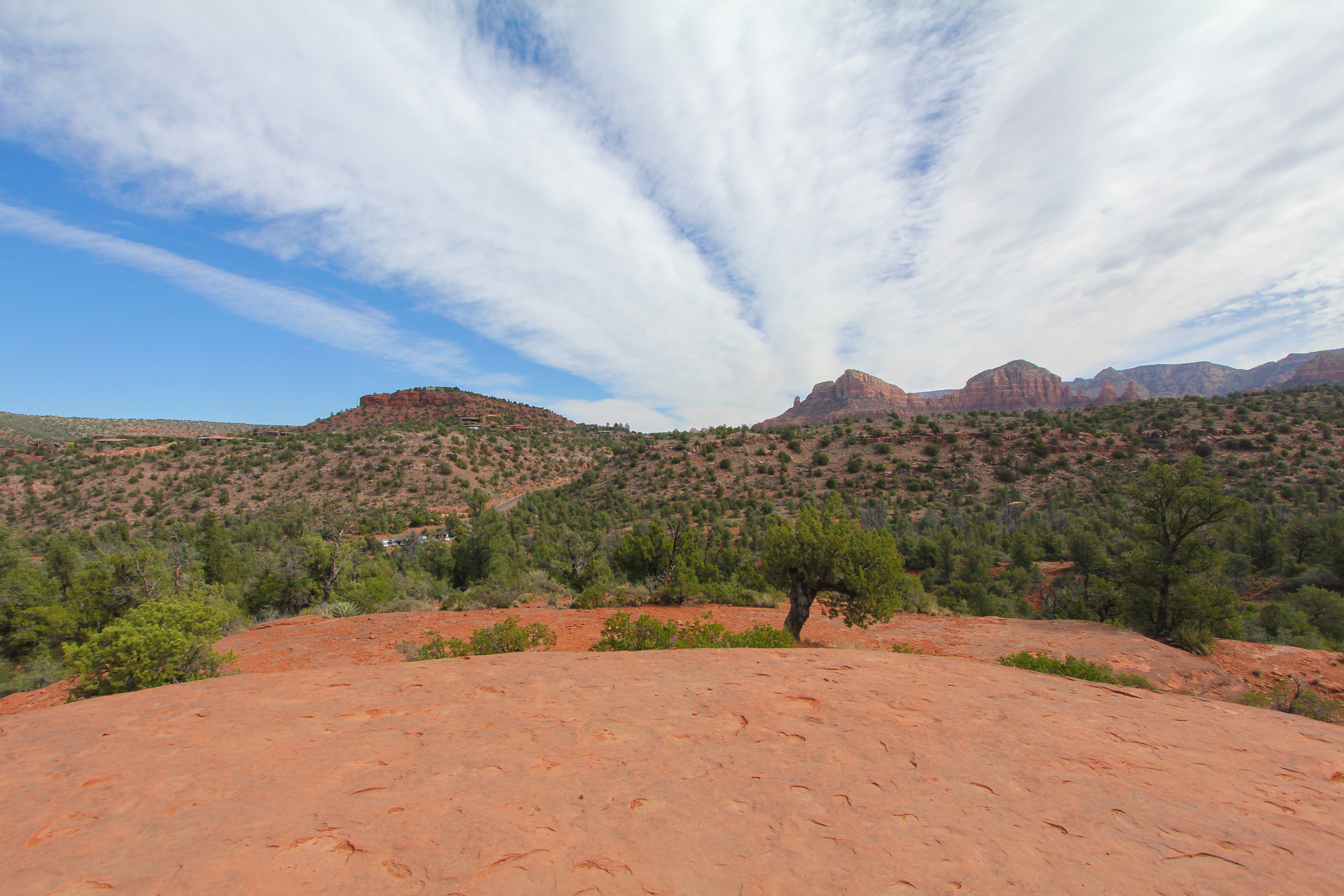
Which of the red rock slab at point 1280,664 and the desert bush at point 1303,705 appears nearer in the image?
the desert bush at point 1303,705

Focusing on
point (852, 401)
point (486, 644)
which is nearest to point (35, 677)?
point (486, 644)

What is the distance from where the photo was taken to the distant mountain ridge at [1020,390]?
380ft

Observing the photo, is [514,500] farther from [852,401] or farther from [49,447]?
[852,401]

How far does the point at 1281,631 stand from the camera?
627 inches

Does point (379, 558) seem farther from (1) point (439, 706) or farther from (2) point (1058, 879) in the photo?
(2) point (1058, 879)

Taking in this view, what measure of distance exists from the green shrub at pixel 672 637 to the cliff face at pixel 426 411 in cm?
7726

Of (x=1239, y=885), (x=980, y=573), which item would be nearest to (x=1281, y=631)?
(x=980, y=573)

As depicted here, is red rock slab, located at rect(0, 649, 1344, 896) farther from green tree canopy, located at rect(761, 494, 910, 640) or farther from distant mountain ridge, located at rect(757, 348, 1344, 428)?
distant mountain ridge, located at rect(757, 348, 1344, 428)

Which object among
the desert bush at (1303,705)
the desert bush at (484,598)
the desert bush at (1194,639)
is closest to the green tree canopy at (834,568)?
the desert bush at (1303,705)

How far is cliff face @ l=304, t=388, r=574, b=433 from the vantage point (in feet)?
280

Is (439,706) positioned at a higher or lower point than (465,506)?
lower

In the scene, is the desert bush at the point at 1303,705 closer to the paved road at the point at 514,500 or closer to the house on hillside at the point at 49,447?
the paved road at the point at 514,500

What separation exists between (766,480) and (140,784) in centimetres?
4394

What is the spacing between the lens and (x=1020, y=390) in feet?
401
